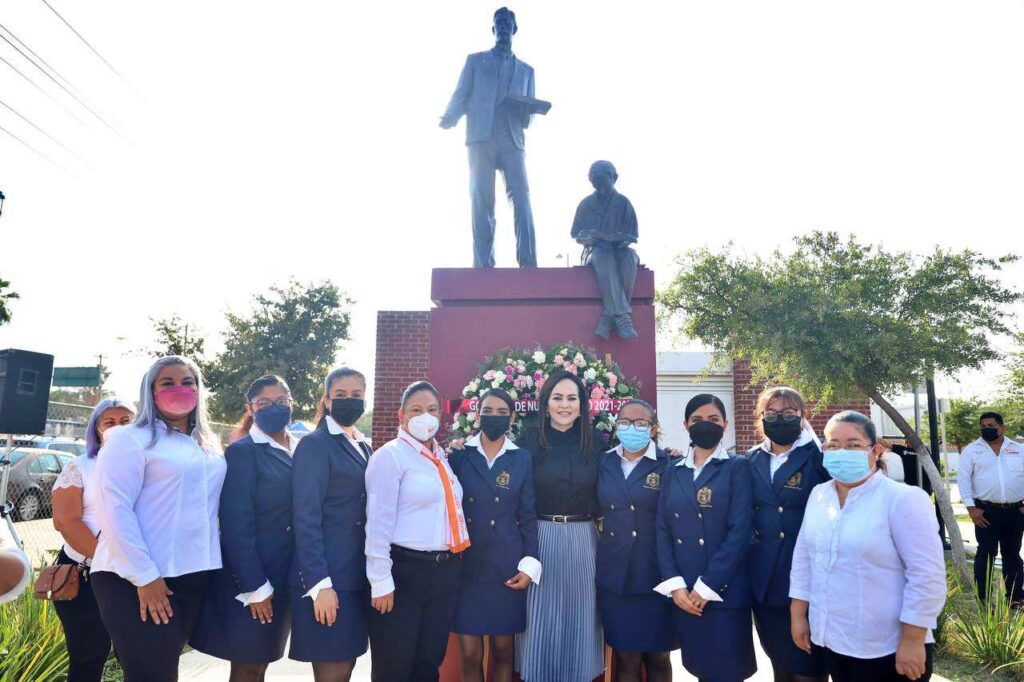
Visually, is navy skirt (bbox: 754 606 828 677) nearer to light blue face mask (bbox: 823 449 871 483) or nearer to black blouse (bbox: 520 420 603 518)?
light blue face mask (bbox: 823 449 871 483)

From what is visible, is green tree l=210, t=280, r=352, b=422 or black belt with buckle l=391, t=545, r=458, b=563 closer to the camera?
black belt with buckle l=391, t=545, r=458, b=563

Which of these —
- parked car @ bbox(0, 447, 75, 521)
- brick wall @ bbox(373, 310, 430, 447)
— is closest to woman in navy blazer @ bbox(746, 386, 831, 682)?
brick wall @ bbox(373, 310, 430, 447)

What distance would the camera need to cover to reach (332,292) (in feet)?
87.3

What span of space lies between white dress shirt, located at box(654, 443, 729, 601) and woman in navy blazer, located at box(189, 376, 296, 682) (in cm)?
169

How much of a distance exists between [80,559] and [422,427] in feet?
5.65

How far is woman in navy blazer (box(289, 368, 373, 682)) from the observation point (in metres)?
2.87

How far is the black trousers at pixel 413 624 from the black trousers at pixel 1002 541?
575 cm

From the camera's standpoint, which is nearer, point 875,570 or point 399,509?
point 875,570

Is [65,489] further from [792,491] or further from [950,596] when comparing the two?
[950,596]

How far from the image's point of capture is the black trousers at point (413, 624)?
2.99 meters

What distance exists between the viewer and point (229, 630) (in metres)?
2.88

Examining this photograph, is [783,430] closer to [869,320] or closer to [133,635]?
[133,635]

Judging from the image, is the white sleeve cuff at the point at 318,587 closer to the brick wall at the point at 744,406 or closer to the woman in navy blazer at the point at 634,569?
the woman in navy blazer at the point at 634,569

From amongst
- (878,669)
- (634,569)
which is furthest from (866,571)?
(634,569)
